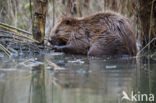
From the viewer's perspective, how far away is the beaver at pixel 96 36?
3895 mm

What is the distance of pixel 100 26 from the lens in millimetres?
4203

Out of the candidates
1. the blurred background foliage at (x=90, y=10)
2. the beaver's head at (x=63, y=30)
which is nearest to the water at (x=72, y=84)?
the blurred background foliage at (x=90, y=10)

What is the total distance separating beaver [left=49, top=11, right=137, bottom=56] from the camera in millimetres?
3895

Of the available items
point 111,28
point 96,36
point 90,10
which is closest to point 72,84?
point 111,28

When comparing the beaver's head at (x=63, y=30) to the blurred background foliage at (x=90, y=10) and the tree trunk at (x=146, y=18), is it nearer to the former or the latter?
the blurred background foliage at (x=90, y=10)

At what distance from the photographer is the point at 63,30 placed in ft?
15.3

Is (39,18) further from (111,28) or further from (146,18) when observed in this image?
(146,18)

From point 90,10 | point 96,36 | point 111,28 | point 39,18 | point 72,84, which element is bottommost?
point 72,84

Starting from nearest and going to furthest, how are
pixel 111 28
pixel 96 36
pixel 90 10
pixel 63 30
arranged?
pixel 111 28 < pixel 96 36 < pixel 63 30 < pixel 90 10

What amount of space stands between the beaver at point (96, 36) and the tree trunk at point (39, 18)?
469mm

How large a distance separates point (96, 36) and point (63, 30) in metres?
0.73

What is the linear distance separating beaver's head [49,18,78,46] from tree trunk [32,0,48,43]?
26.3 inches

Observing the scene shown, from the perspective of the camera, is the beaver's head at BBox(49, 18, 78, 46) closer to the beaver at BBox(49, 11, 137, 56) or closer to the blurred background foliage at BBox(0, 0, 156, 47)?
the beaver at BBox(49, 11, 137, 56)

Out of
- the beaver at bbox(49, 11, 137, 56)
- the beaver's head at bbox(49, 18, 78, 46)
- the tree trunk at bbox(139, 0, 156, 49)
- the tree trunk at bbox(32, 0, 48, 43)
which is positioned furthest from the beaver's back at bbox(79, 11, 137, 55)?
the tree trunk at bbox(32, 0, 48, 43)
